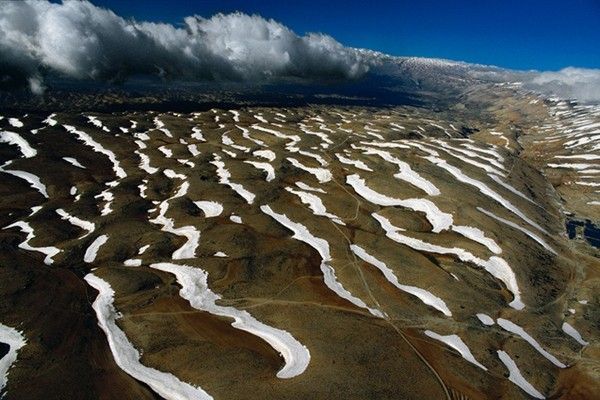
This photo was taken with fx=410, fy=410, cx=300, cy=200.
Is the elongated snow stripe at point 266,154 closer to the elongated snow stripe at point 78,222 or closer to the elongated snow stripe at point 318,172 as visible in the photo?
the elongated snow stripe at point 318,172

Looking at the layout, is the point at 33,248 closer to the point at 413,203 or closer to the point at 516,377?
the point at 516,377

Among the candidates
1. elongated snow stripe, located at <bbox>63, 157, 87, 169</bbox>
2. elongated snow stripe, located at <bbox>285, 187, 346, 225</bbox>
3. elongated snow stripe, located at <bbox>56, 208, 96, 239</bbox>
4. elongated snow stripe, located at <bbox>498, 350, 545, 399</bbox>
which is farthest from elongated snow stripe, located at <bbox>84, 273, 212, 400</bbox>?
elongated snow stripe, located at <bbox>63, 157, 87, 169</bbox>

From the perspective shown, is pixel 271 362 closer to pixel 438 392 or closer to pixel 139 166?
pixel 438 392

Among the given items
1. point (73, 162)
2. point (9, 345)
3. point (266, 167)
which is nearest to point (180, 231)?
point (9, 345)

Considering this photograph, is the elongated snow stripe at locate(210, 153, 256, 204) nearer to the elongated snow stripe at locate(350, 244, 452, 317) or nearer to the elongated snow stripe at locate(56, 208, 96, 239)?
the elongated snow stripe at locate(56, 208, 96, 239)

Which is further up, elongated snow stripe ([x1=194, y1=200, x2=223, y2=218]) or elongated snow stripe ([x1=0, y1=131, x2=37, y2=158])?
elongated snow stripe ([x1=194, y1=200, x2=223, y2=218])

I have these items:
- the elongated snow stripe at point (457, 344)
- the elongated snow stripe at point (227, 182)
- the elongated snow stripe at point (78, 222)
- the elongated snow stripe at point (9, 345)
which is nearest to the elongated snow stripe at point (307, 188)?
the elongated snow stripe at point (227, 182)
